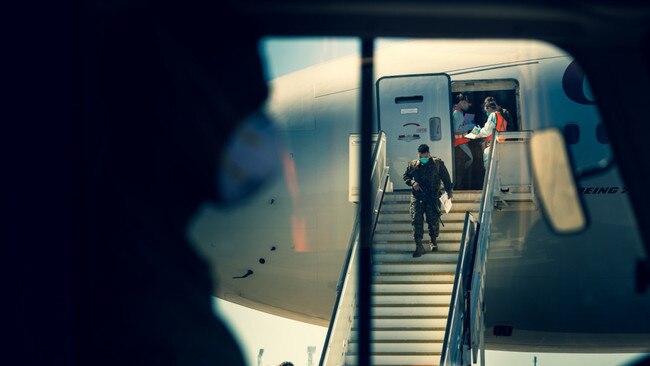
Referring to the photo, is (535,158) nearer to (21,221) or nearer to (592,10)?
(592,10)

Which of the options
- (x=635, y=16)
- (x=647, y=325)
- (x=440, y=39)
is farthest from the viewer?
(x=647, y=325)

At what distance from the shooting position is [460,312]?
685 cm

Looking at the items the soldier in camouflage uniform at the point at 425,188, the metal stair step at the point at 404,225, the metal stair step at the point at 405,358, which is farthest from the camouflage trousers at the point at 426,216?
the metal stair step at the point at 405,358

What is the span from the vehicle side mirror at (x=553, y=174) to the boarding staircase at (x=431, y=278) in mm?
2553

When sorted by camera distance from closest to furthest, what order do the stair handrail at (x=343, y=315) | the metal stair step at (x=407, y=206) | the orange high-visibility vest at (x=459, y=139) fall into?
1. the stair handrail at (x=343, y=315)
2. the metal stair step at (x=407, y=206)
3. the orange high-visibility vest at (x=459, y=139)

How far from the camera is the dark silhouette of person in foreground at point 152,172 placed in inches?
91.4

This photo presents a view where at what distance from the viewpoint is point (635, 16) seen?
230 cm

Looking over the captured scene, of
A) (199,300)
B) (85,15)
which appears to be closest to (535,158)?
(199,300)

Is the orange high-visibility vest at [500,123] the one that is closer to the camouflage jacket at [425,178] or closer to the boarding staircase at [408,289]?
the boarding staircase at [408,289]

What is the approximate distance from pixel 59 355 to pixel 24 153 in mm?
550

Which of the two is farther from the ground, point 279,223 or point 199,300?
point 279,223

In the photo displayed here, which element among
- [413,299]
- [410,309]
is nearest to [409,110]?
[413,299]

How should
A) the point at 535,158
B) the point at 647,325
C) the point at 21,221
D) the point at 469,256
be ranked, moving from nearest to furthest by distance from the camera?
the point at 21,221 < the point at 535,158 < the point at 469,256 < the point at 647,325

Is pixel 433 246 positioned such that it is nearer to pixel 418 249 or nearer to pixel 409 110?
pixel 418 249
